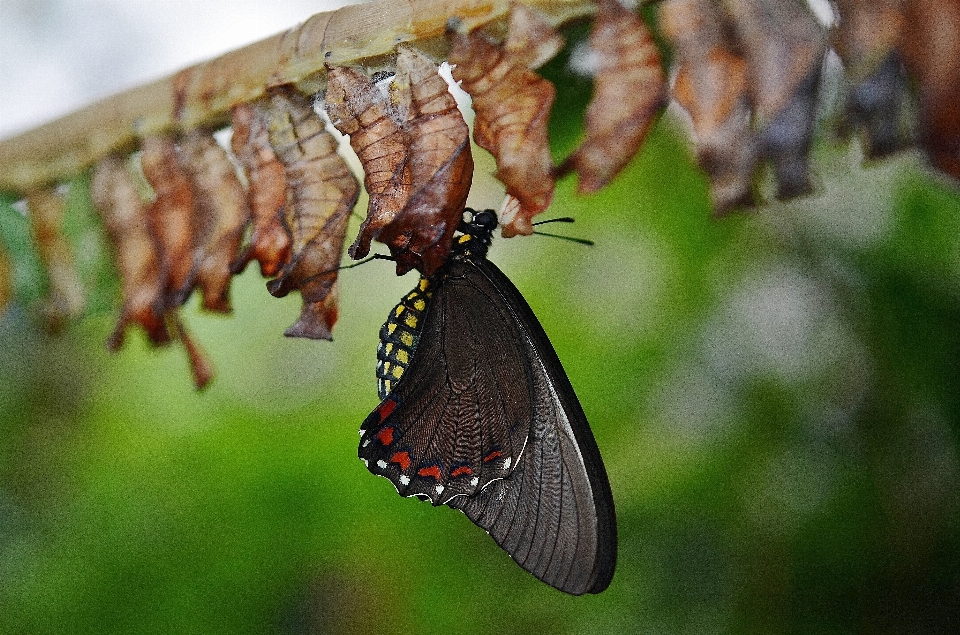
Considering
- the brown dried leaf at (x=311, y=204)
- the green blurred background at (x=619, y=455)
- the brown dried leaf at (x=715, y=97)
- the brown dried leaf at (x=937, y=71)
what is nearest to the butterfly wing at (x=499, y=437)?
the brown dried leaf at (x=311, y=204)

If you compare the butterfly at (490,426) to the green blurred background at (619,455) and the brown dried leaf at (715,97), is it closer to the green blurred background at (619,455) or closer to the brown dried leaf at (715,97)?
the brown dried leaf at (715,97)

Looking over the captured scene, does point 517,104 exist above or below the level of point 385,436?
above

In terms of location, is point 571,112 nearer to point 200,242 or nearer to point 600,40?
point 600,40

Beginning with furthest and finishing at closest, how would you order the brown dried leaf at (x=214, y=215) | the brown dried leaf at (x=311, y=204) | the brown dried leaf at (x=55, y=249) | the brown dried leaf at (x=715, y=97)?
the brown dried leaf at (x=55, y=249) → the brown dried leaf at (x=214, y=215) → the brown dried leaf at (x=311, y=204) → the brown dried leaf at (x=715, y=97)

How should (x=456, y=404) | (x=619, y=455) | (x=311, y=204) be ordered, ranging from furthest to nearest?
1. (x=619, y=455)
2. (x=456, y=404)
3. (x=311, y=204)

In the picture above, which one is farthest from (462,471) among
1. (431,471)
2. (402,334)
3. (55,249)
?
(55,249)

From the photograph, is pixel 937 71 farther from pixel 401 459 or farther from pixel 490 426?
pixel 401 459
